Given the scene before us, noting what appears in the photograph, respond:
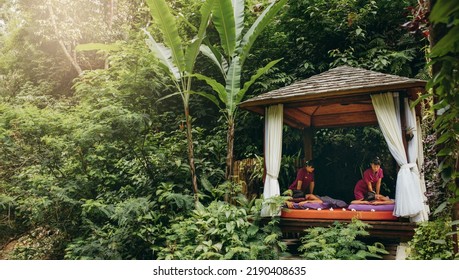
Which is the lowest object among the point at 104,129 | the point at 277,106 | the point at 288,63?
the point at 104,129

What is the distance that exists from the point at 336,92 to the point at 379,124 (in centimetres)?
73

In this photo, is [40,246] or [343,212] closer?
[343,212]

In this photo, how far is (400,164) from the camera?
15.5ft

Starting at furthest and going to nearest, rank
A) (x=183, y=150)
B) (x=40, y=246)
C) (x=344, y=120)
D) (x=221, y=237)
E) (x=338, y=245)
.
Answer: (x=344, y=120) → (x=183, y=150) → (x=40, y=246) → (x=221, y=237) → (x=338, y=245)

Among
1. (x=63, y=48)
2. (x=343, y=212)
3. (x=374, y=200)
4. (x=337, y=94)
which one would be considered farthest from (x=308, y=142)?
(x=63, y=48)

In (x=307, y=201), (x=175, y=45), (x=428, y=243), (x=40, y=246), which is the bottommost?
(x=40, y=246)

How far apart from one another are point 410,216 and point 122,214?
367cm

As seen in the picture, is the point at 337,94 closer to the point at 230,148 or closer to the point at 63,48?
the point at 230,148

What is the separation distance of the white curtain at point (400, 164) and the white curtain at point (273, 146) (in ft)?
4.51

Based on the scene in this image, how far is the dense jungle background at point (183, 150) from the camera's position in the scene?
4.65 meters
